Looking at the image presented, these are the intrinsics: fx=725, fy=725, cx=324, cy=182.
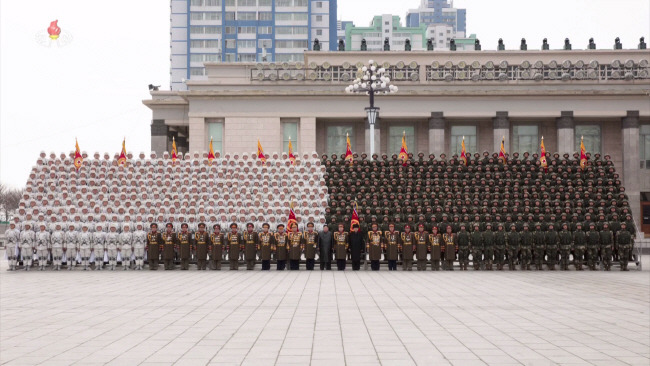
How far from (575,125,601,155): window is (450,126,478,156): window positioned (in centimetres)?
646

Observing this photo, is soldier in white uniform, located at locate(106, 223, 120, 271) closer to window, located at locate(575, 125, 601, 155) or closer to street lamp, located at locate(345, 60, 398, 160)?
street lamp, located at locate(345, 60, 398, 160)

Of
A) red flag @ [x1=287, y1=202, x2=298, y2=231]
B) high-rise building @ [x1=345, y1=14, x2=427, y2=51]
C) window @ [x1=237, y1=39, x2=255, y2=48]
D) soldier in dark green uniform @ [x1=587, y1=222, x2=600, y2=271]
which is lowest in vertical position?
soldier in dark green uniform @ [x1=587, y1=222, x2=600, y2=271]

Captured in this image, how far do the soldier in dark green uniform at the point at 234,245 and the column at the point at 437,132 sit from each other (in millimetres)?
24567

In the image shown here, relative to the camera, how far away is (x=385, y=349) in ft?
28.3

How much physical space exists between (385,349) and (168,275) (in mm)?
12784

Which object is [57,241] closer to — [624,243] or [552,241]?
[552,241]

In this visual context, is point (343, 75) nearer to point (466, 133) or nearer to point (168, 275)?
point (466, 133)

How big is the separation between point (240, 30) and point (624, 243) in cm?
9283

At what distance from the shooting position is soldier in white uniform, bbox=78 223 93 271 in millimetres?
22422

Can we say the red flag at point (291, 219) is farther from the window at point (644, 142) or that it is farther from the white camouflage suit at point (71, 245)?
the window at point (644, 142)

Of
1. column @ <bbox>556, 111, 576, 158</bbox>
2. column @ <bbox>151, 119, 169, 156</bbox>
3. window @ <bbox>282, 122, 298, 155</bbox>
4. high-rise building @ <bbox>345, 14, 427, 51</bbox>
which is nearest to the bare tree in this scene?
column @ <bbox>151, 119, 169, 156</bbox>

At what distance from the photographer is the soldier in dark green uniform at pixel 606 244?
883 inches

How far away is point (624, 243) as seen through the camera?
22.6 meters

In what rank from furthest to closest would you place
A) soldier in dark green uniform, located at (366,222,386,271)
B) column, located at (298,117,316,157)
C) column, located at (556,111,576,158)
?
1. column, located at (556,111,576,158)
2. column, located at (298,117,316,157)
3. soldier in dark green uniform, located at (366,222,386,271)
